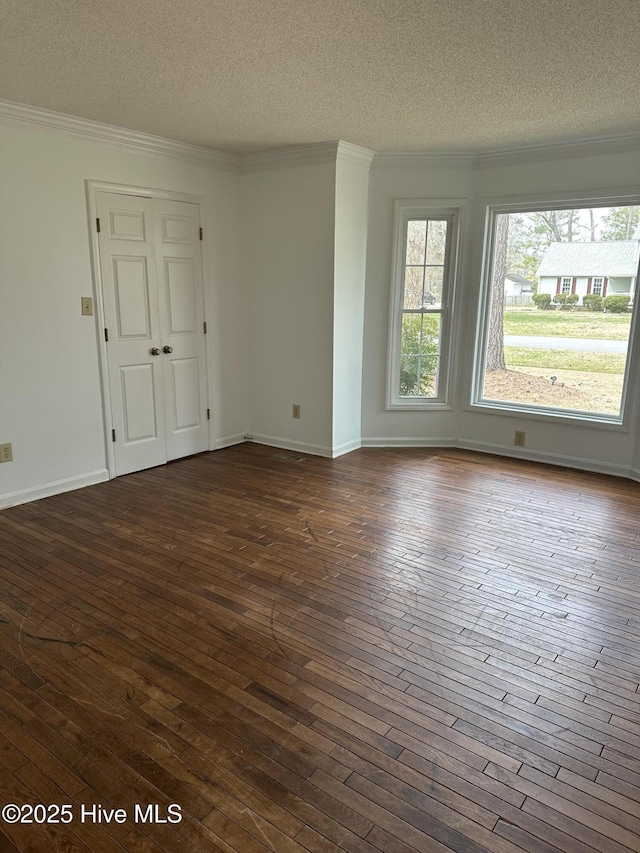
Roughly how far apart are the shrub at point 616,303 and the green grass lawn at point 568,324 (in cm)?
4

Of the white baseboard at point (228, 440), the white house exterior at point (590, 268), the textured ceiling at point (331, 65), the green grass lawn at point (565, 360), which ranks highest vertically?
the textured ceiling at point (331, 65)

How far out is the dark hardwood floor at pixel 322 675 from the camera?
1664 mm

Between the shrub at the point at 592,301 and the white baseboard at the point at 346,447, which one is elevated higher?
the shrub at the point at 592,301

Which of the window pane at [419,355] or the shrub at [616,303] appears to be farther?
the window pane at [419,355]

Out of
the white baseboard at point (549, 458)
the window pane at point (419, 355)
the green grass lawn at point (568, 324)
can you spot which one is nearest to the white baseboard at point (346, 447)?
the window pane at point (419, 355)

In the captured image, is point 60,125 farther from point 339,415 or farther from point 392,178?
point 339,415

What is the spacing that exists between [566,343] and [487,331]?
67cm

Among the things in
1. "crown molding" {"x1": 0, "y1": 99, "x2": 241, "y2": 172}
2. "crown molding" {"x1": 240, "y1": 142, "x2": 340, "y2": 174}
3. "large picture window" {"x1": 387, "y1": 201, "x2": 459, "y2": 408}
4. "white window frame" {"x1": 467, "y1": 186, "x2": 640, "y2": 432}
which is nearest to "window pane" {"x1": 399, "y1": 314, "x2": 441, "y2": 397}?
"large picture window" {"x1": 387, "y1": 201, "x2": 459, "y2": 408}

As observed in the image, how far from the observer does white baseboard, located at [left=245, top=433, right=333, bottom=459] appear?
17.0 ft

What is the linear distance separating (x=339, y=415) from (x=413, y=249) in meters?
1.63

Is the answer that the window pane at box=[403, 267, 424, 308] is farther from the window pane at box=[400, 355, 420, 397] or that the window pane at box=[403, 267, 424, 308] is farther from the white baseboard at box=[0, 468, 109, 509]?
the white baseboard at box=[0, 468, 109, 509]

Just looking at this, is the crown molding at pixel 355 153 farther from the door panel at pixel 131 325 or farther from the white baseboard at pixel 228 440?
the white baseboard at pixel 228 440

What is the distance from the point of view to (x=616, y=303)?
15.1ft

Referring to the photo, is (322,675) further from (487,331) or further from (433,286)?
(433,286)
